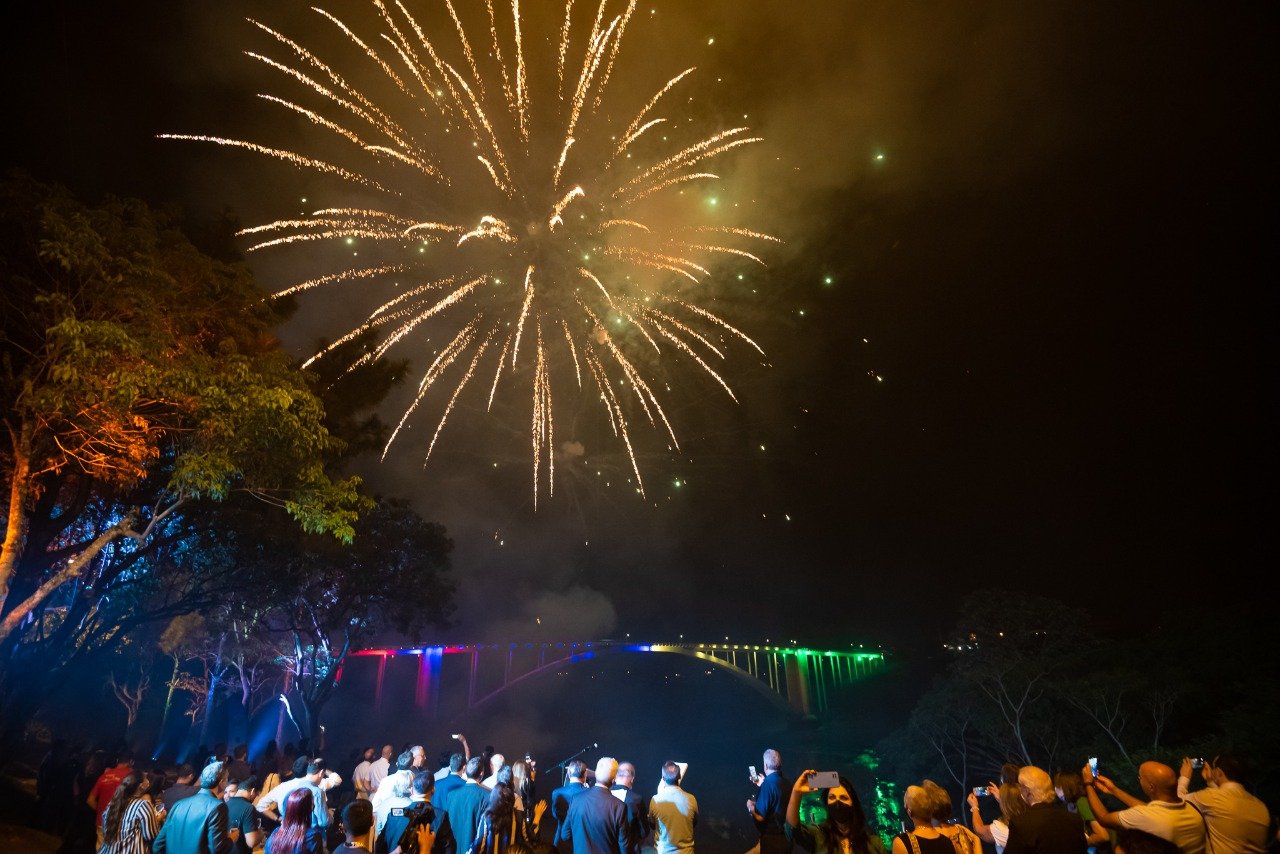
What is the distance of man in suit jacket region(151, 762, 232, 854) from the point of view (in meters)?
4.98

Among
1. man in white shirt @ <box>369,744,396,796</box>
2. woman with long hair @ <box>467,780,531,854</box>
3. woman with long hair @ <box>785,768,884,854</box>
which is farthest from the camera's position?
man in white shirt @ <box>369,744,396,796</box>

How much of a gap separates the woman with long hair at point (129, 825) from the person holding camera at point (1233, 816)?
8554 mm

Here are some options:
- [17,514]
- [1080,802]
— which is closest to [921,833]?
[1080,802]

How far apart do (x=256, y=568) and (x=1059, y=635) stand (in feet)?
129

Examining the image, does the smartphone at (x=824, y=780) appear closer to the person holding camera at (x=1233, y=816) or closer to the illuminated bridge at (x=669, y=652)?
the person holding camera at (x=1233, y=816)

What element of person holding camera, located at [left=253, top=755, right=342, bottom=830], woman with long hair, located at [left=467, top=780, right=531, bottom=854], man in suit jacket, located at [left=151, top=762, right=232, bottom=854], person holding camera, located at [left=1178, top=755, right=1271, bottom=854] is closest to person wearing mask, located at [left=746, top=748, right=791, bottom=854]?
woman with long hair, located at [left=467, top=780, right=531, bottom=854]

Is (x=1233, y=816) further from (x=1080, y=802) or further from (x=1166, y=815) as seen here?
(x=1080, y=802)

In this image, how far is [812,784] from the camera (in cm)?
470

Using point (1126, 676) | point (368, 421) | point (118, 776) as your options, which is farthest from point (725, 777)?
point (118, 776)

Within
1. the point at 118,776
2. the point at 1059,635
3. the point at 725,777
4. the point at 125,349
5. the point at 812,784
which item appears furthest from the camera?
the point at 725,777

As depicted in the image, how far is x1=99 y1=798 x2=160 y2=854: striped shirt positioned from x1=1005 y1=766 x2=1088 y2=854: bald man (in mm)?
6885

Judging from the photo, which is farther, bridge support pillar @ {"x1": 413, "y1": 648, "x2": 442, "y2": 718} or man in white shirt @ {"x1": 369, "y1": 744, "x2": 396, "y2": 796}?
bridge support pillar @ {"x1": 413, "y1": 648, "x2": 442, "y2": 718}

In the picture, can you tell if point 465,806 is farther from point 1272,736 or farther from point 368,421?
point 1272,736

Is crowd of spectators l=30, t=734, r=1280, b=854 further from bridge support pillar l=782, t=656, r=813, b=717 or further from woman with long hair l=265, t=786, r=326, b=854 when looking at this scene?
bridge support pillar l=782, t=656, r=813, b=717
